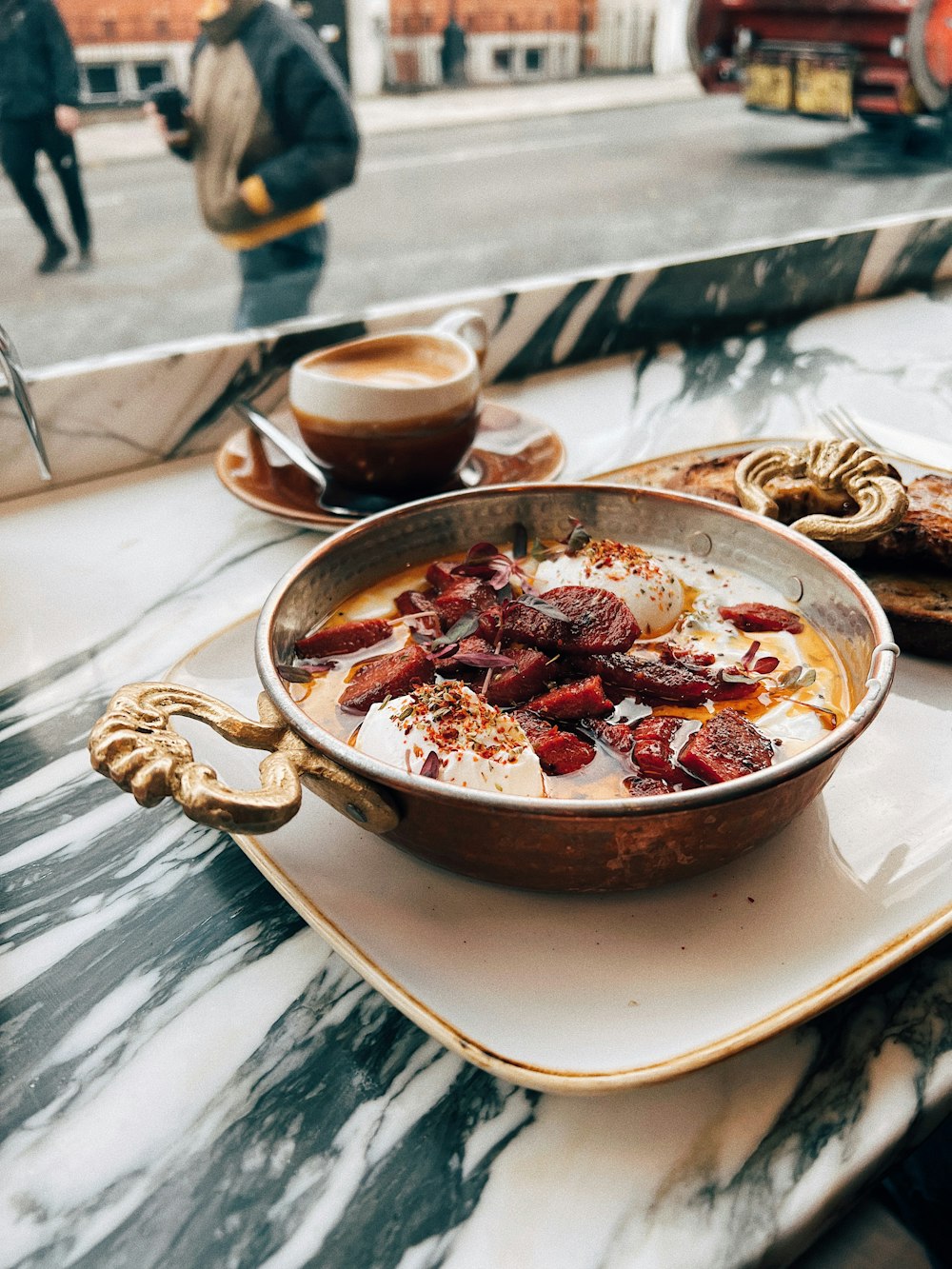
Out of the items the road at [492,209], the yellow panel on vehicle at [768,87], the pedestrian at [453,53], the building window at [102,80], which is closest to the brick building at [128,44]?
the building window at [102,80]

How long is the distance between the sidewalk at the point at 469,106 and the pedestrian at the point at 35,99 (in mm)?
41

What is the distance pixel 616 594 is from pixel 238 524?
0.59 metres

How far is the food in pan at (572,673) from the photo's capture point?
631 mm

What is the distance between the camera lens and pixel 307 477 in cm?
121

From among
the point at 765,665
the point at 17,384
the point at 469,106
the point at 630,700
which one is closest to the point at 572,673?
the point at 630,700

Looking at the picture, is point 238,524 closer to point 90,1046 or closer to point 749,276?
point 90,1046

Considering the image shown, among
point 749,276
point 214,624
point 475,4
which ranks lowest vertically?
point 214,624

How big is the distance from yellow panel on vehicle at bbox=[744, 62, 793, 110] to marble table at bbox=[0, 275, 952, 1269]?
2419 mm

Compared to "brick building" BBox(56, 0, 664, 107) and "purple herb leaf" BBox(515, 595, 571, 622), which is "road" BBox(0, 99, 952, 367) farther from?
"purple herb leaf" BBox(515, 595, 571, 622)

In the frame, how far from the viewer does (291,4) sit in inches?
61.7

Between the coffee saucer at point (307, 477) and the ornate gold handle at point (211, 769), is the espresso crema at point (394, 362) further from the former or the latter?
the ornate gold handle at point (211, 769)

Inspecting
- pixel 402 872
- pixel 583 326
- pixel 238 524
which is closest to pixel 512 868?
pixel 402 872

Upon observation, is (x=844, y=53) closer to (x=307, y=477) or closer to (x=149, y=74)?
(x=149, y=74)

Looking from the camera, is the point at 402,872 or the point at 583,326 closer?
the point at 402,872
